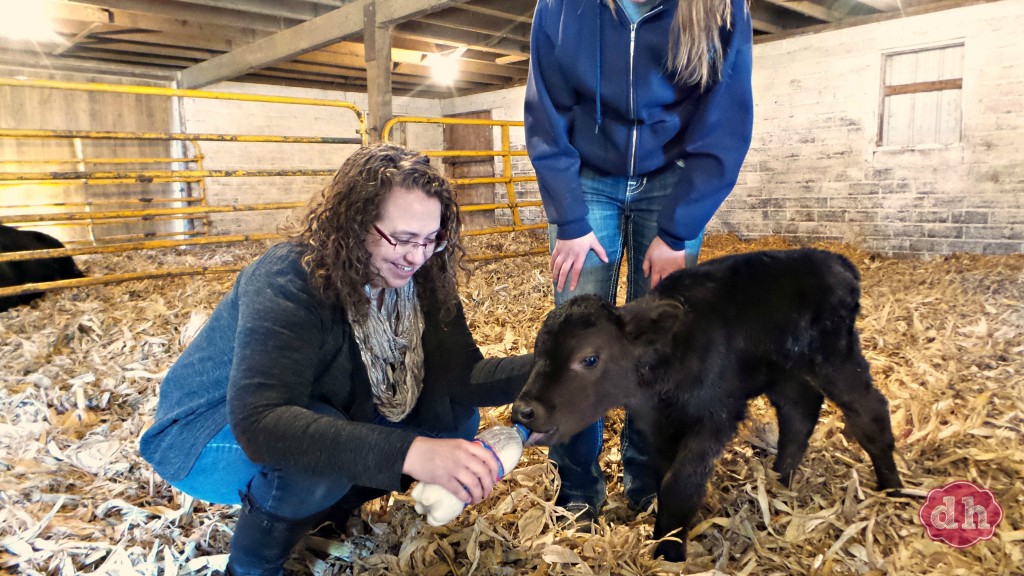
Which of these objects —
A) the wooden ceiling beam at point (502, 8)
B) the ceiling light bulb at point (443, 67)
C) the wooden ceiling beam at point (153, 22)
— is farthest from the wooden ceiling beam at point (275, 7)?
the ceiling light bulb at point (443, 67)

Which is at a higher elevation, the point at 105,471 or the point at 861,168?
the point at 861,168

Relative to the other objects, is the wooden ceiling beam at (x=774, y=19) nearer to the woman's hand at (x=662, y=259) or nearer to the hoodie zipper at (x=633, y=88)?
the hoodie zipper at (x=633, y=88)

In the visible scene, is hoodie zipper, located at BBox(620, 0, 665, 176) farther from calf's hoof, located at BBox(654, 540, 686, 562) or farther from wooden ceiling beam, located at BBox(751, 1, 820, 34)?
wooden ceiling beam, located at BBox(751, 1, 820, 34)

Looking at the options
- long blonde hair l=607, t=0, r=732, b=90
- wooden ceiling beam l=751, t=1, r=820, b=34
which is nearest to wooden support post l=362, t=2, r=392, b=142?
wooden ceiling beam l=751, t=1, r=820, b=34

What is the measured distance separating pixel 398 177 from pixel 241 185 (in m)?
14.2

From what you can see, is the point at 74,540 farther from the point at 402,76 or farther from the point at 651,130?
the point at 402,76

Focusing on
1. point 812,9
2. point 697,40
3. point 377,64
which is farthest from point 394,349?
point 812,9

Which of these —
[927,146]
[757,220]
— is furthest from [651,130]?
[757,220]

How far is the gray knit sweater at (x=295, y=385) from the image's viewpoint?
166 centimetres

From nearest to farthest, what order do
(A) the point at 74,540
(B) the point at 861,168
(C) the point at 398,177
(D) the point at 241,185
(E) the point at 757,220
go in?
1. (C) the point at 398,177
2. (A) the point at 74,540
3. (B) the point at 861,168
4. (E) the point at 757,220
5. (D) the point at 241,185

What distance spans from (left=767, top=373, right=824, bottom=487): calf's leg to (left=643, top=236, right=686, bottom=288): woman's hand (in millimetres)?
648

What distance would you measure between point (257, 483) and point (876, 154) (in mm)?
10484

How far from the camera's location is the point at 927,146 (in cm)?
941

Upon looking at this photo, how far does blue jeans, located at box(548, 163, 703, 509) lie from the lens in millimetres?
2494
